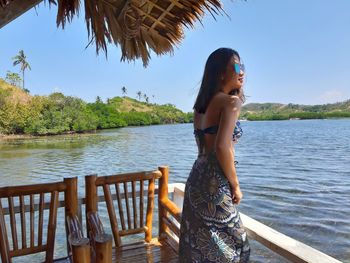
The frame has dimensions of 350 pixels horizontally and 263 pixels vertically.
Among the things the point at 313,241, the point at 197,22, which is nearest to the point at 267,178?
the point at 313,241

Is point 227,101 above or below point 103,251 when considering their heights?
above

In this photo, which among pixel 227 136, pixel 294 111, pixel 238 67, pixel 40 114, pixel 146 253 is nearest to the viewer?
pixel 227 136

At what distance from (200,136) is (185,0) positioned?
109 cm

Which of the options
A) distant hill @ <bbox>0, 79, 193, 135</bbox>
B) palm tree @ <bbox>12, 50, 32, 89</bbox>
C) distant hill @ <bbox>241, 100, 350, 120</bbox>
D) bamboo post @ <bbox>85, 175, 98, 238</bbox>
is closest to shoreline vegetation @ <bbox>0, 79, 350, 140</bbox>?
distant hill @ <bbox>0, 79, 193, 135</bbox>

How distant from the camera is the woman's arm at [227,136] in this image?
1284 millimetres

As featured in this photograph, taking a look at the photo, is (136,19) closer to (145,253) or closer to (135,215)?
(135,215)

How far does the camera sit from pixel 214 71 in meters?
1.40

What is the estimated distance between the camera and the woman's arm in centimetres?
128

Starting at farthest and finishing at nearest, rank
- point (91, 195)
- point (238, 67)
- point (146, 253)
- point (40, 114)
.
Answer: point (40, 114) → point (146, 253) → point (91, 195) → point (238, 67)

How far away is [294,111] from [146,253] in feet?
337

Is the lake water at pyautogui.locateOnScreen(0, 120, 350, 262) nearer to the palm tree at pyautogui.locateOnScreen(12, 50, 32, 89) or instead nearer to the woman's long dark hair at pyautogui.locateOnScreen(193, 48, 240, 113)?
the woman's long dark hair at pyautogui.locateOnScreen(193, 48, 240, 113)

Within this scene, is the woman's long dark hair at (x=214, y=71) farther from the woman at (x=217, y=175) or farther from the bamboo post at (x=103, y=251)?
the bamboo post at (x=103, y=251)

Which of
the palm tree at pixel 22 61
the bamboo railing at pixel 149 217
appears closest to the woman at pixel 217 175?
the bamboo railing at pixel 149 217

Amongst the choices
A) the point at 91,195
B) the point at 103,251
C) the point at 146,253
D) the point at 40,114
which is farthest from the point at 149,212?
the point at 40,114
